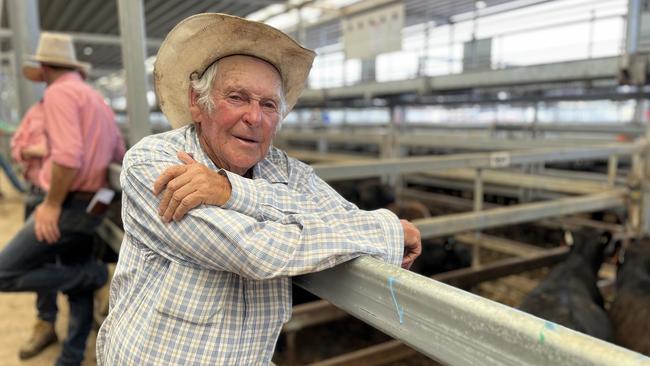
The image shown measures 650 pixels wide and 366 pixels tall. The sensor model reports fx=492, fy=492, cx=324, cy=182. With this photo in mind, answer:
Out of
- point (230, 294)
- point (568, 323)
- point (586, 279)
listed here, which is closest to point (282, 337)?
point (568, 323)

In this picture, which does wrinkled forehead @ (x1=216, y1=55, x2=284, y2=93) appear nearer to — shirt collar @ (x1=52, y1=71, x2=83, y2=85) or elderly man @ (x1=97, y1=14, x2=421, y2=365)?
elderly man @ (x1=97, y1=14, x2=421, y2=365)

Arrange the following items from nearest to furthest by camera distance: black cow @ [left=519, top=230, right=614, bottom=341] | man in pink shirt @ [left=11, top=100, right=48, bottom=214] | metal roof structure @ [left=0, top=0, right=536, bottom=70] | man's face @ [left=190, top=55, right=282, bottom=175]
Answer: man's face @ [left=190, top=55, right=282, bottom=175], black cow @ [left=519, top=230, right=614, bottom=341], man in pink shirt @ [left=11, top=100, right=48, bottom=214], metal roof structure @ [left=0, top=0, right=536, bottom=70]

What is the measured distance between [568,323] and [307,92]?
544 centimetres

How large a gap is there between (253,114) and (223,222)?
0.36 m

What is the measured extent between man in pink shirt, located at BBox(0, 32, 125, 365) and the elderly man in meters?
1.19

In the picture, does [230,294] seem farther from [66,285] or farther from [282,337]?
[282,337]

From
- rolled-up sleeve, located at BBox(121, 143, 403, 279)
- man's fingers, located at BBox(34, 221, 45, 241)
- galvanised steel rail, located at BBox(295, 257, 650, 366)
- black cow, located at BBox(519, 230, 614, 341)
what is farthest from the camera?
black cow, located at BBox(519, 230, 614, 341)

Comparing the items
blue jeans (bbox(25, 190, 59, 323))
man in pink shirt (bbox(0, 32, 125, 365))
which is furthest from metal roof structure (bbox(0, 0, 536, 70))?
blue jeans (bbox(25, 190, 59, 323))

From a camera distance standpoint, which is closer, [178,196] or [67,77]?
[178,196]

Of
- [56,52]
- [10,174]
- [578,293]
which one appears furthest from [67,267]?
[10,174]

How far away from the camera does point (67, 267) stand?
2586mm

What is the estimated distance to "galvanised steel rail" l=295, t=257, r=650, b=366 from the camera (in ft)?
2.03

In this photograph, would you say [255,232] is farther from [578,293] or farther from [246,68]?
[578,293]

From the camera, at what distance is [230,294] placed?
1.14 m
